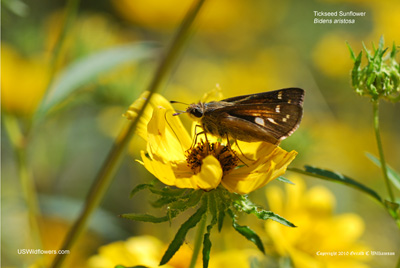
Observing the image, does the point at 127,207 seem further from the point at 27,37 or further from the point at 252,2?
the point at 252,2

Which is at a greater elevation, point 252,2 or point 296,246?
point 252,2

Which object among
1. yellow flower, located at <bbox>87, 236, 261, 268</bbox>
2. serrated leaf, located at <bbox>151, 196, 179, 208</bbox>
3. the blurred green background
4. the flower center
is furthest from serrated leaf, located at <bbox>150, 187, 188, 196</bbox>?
the blurred green background

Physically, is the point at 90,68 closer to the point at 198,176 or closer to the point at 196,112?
the point at 196,112

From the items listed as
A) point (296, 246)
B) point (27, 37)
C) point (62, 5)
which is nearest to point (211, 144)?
point (296, 246)

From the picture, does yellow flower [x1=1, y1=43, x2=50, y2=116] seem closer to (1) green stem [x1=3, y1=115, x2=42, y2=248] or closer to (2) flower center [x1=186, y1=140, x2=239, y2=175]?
(1) green stem [x1=3, y1=115, x2=42, y2=248]

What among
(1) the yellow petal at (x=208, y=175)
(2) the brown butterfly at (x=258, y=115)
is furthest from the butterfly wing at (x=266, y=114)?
(1) the yellow petal at (x=208, y=175)

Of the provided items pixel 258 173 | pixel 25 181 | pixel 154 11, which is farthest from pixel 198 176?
pixel 154 11
